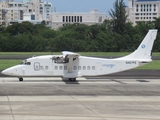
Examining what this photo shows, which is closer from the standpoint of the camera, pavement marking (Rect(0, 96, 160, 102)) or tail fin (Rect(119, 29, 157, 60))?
pavement marking (Rect(0, 96, 160, 102))

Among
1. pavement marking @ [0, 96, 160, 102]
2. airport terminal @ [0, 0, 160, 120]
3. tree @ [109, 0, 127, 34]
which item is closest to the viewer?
airport terminal @ [0, 0, 160, 120]

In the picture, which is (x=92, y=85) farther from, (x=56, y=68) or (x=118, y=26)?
(x=118, y=26)

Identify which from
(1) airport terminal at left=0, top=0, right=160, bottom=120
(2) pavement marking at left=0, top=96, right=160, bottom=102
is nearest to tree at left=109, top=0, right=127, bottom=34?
(1) airport terminal at left=0, top=0, right=160, bottom=120

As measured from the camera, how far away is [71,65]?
37281 millimetres

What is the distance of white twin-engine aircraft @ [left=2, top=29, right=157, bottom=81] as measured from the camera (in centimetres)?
3703

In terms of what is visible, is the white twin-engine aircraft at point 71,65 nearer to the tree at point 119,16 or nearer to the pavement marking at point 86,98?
the pavement marking at point 86,98

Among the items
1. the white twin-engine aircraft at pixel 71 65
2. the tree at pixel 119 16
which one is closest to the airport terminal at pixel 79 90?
the white twin-engine aircraft at pixel 71 65

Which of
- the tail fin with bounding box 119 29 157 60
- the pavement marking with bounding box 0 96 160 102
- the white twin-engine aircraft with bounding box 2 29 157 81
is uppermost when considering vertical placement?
the tail fin with bounding box 119 29 157 60

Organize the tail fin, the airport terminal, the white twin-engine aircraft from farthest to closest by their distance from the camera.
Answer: the tail fin → the white twin-engine aircraft → the airport terminal

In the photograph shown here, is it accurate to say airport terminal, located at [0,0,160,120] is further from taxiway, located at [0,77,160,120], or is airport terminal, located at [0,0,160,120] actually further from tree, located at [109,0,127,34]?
tree, located at [109,0,127,34]

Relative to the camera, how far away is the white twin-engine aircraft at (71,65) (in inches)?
1458

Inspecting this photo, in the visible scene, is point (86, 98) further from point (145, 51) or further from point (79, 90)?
point (145, 51)

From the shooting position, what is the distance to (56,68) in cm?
3738

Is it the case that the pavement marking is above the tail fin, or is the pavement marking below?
below
